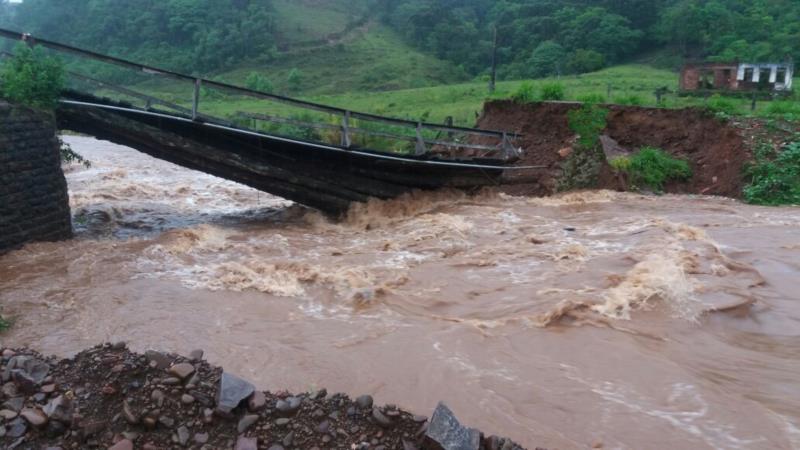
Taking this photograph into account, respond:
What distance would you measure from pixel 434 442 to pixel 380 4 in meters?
84.0

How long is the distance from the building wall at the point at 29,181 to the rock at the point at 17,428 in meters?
6.78

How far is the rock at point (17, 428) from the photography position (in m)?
4.45

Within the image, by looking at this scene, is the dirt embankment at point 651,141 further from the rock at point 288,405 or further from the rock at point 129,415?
the rock at point 129,415

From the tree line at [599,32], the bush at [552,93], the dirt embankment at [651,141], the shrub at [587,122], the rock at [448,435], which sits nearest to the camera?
the rock at [448,435]

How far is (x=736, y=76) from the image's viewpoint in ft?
105

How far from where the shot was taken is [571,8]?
60.7 meters

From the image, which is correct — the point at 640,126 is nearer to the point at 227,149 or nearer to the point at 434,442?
the point at 227,149

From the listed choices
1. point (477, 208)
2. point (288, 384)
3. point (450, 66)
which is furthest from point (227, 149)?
point (450, 66)

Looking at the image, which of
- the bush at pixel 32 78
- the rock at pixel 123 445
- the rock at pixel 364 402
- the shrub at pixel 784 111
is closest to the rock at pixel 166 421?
the rock at pixel 123 445

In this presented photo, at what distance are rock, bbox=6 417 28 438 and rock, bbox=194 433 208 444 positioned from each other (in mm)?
1187

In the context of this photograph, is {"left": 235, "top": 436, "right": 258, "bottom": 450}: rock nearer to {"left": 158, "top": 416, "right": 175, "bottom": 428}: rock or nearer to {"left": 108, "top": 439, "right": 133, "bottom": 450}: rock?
{"left": 158, "top": 416, "right": 175, "bottom": 428}: rock

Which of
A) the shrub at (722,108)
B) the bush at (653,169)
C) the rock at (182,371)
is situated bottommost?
the rock at (182,371)

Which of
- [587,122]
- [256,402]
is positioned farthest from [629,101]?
[256,402]

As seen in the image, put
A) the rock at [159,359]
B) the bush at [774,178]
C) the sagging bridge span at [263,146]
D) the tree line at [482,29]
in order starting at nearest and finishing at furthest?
the rock at [159,359]
the sagging bridge span at [263,146]
the bush at [774,178]
the tree line at [482,29]
